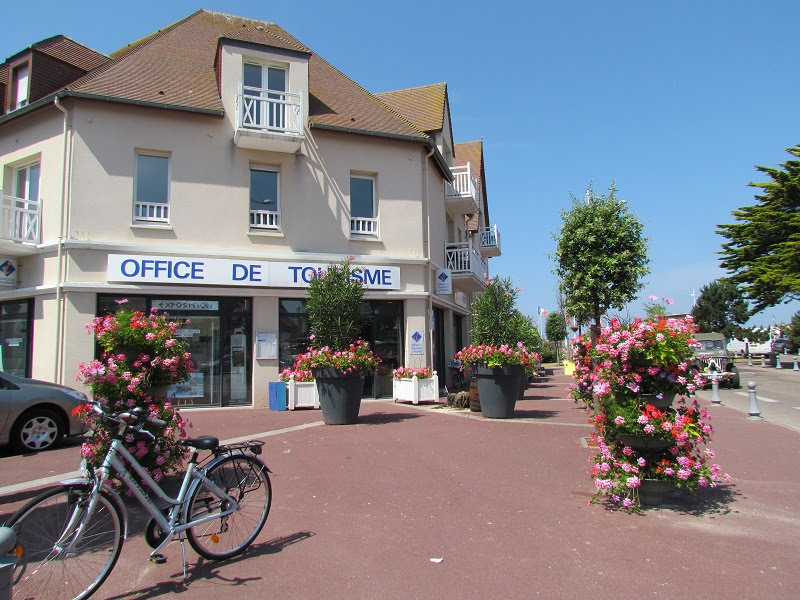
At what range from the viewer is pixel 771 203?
3897 cm

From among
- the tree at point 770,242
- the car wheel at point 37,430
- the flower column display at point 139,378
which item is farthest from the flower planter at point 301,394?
the tree at point 770,242

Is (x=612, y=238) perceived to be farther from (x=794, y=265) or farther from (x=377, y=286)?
(x=794, y=265)

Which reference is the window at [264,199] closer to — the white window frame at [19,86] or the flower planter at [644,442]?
the white window frame at [19,86]

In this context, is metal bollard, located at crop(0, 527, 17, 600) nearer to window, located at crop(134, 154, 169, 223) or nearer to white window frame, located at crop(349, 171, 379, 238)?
window, located at crop(134, 154, 169, 223)

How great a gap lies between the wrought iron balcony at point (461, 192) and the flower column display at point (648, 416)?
15790mm

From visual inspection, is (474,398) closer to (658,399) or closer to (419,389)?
(419,389)

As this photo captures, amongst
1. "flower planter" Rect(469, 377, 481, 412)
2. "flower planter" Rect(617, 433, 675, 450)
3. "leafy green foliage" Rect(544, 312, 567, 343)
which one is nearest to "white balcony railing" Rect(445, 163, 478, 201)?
"flower planter" Rect(469, 377, 481, 412)

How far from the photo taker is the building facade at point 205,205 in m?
14.0

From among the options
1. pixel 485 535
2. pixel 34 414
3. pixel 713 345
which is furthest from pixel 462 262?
pixel 485 535

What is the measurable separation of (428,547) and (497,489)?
6.26ft

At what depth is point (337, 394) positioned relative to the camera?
1100 cm

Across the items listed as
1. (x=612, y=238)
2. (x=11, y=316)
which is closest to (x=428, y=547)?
(x=612, y=238)

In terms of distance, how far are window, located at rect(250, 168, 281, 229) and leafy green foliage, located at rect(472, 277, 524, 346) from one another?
20.2ft

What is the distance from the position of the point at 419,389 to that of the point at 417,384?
0.16 meters
